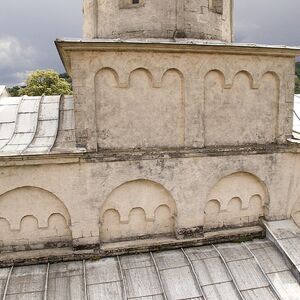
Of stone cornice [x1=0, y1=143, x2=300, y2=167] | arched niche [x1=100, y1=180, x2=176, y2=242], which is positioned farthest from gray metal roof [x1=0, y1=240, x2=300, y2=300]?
stone cornice [x1=0, y1=143, x2=300, y2=167]

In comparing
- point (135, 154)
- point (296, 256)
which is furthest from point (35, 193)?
point (296, 256)

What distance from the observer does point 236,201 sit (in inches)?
362

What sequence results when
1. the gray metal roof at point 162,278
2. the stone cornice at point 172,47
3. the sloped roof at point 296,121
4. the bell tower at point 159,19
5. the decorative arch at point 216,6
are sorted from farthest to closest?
1. the sloped roof at point 296,121
2. the decorative arch at point 216,6
3. the bell tower at point 159,19
4. the stone cornice at point 172,47
5. the gray metal roof at point 162,278

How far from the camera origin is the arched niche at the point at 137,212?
8.29 m

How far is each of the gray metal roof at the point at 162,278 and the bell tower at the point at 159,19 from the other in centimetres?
550

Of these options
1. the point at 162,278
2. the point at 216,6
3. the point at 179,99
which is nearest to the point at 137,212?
the point at 162,278

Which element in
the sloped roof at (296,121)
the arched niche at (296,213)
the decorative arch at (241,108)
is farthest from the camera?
the arched niche at (296,213)

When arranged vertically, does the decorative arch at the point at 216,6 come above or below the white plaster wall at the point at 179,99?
above

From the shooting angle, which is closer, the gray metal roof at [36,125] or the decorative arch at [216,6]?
the gray metal roof at [36,125]

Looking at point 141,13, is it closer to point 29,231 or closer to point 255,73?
point 255,73

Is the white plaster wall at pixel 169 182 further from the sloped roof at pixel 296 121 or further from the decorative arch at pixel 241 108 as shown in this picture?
the sloped roof at pixel 296 121

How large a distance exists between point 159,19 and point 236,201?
5117 millimetres

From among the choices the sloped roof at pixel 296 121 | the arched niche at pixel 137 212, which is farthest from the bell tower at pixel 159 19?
the arched niche at pixel 137 212

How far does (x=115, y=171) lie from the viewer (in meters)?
8.02
